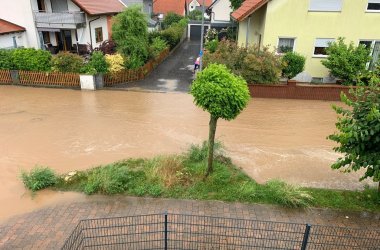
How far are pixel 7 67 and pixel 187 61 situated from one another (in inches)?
511

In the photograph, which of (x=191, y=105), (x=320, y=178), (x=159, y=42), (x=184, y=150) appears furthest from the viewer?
(x=159, y=42)

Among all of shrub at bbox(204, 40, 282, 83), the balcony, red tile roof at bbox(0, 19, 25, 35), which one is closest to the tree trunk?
shrub at bbox(204, 40, 282, 83)

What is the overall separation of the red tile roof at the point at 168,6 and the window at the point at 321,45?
35.1m

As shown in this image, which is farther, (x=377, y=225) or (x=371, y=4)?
(x=371, y=4)

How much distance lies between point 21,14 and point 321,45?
20076 millimetres

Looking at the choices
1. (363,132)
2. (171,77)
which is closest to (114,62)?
(171,77)

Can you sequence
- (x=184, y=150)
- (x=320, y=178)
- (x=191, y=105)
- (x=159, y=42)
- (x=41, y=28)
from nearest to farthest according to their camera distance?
(x=320, y=178) → (x=184, y=150) → (x=191, y=105) → (x=41, y=28) → (x=159, y=42)

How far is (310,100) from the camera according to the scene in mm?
16547

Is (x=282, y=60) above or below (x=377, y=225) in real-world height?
above

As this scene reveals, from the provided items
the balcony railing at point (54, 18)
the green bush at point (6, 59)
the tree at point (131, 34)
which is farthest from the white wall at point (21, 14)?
the tree at point (131, 34)

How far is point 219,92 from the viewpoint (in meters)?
7.30

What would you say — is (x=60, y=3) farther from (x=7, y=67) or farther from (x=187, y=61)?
(x=187, y=61)

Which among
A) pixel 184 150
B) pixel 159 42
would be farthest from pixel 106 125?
pixel 159 42

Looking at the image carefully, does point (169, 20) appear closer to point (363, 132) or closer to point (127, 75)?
point (127, 75)
